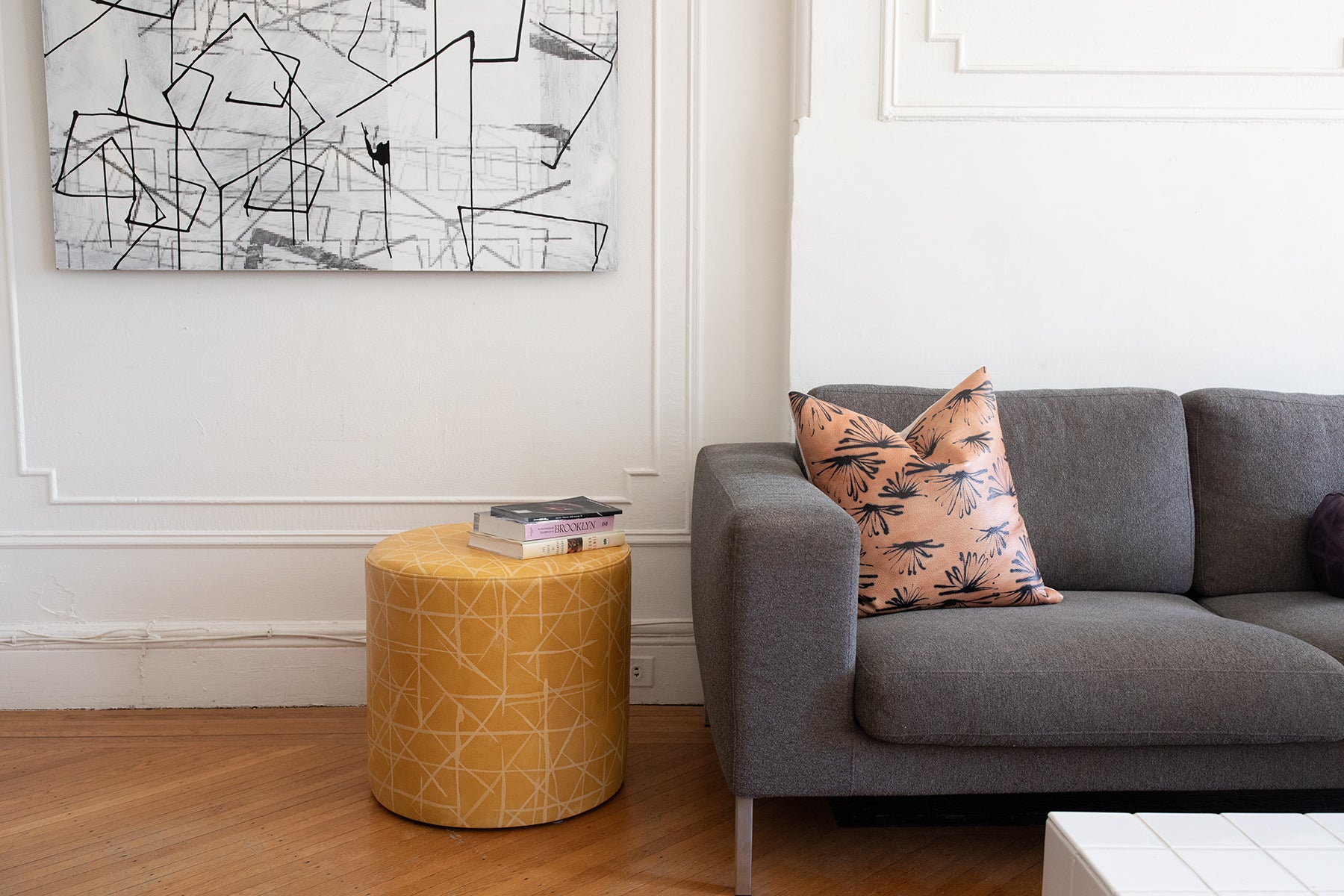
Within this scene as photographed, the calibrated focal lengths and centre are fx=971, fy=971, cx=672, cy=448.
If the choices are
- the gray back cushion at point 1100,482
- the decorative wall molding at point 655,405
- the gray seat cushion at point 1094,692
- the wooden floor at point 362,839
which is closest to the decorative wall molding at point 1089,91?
the decorative wall molding at point 655,405

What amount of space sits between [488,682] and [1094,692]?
1045 millimetres

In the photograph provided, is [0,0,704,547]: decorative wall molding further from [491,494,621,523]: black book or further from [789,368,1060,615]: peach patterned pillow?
[789,368,1060,615]: peach patterned pillow

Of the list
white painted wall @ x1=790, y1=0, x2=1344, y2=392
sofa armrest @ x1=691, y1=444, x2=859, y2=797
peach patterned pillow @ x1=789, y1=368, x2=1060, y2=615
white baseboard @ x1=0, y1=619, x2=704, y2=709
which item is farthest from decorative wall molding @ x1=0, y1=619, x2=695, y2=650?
white painted wall @ x1=790, y1=0, x2=1344, y2=392

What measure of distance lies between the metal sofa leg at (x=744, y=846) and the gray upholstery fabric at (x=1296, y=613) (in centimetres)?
103

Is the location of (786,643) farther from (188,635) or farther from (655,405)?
(188,635)

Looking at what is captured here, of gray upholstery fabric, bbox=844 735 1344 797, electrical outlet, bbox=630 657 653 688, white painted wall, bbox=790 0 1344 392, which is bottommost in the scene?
electrical outlet, bbox=630 657 653 688

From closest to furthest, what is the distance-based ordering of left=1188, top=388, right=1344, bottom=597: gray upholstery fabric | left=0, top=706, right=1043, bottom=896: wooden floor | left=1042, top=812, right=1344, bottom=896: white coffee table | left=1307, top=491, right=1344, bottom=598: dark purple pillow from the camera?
left=1042, top=812, right=1344, bottom=896: white coffee table, left=0, top=706, right=1043, bottom=896: wooden floor, left=1307, top=491, right=1344, bottom=598: dark purple pillow, left=1188, top=388, right=1344, bottom=597: gray upholstery fabric

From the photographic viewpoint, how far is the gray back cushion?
2092 millimetres

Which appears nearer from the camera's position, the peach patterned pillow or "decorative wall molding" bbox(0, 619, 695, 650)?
the peach patterned pillow

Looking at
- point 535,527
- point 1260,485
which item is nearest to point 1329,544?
point 1260,485

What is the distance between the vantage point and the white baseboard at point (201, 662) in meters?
2.48

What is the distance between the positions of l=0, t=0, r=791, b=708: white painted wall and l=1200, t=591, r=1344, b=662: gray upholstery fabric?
3.61 ft

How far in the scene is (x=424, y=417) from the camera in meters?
2.49

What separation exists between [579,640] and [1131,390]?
1.37 m
